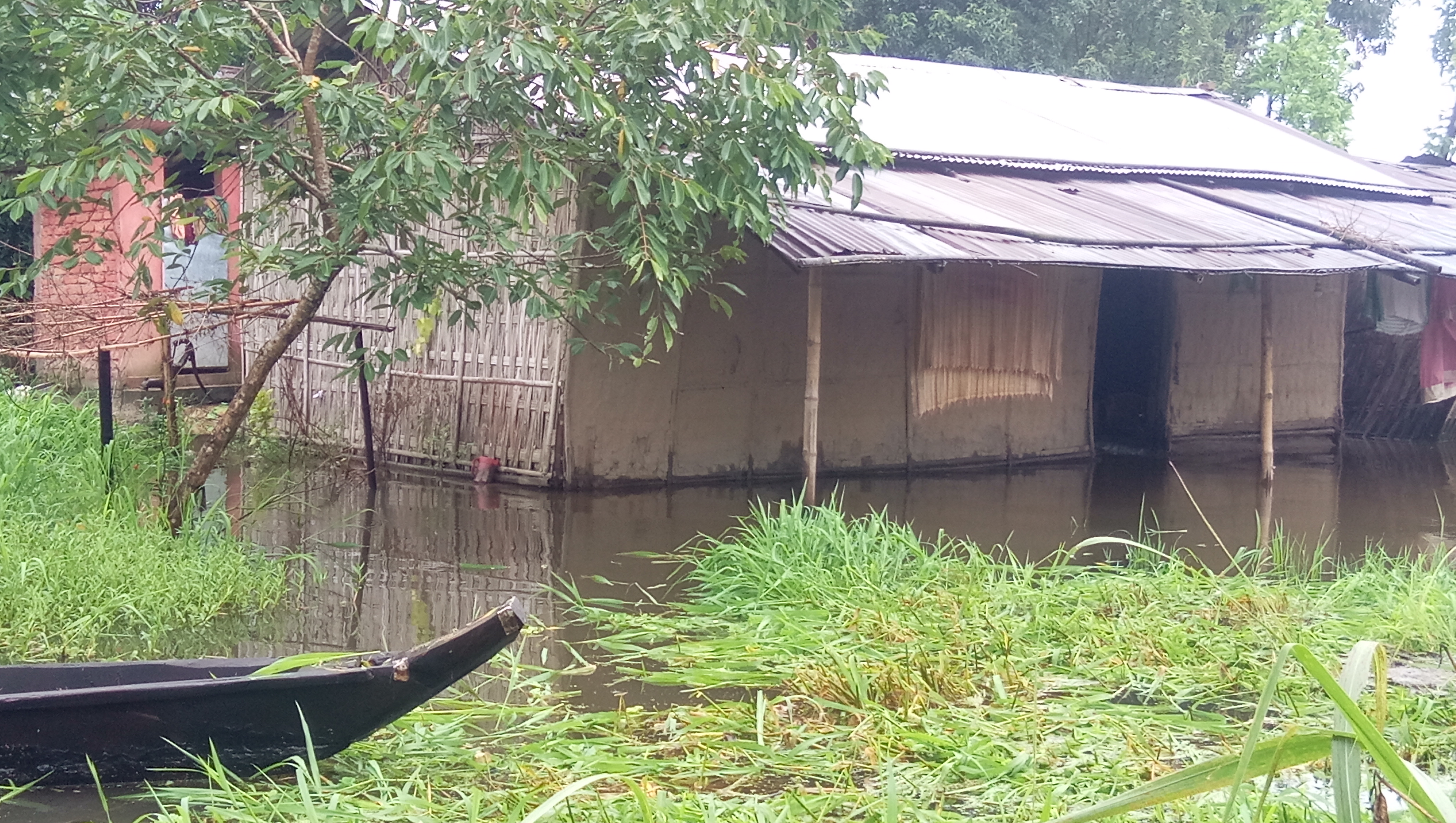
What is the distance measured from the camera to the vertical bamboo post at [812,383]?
8.17m

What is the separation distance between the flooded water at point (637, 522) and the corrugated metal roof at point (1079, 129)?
3.26 meters

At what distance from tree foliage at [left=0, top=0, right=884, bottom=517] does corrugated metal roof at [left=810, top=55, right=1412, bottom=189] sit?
4.71 m

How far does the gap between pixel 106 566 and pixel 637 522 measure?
11.8 feet

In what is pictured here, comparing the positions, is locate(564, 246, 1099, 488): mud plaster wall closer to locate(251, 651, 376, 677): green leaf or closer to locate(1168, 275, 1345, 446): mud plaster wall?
locate(1168, 275, 1345, 446): mud plaster wall

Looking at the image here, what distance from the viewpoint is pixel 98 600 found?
557 centimetres

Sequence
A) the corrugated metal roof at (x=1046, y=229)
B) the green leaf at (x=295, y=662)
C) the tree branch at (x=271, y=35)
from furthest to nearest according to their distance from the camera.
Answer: the corrugated metal roof at (x=1046, y=229) → the tree branch at (x=271, y=35) → the green leaf at (x=295, y=662)

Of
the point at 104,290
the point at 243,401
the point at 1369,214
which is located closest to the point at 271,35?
the point at 243,401

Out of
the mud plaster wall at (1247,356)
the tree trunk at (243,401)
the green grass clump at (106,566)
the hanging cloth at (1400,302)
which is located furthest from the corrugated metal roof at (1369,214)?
the green grass clump at (106,566)

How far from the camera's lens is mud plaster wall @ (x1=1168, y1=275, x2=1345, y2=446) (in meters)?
13.0

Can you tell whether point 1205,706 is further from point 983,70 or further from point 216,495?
point 983,70

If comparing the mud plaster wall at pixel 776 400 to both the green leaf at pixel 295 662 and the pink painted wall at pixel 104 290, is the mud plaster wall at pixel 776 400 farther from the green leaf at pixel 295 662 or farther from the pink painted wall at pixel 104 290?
the green leaf at pixel 295 662

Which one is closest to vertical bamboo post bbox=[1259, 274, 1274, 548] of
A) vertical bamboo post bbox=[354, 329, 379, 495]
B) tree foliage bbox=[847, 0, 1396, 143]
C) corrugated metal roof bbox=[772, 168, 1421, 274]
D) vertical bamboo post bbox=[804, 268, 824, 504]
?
corrugated metal roof bbox=[772, 168, 1421, 274]

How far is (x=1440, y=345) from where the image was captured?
1323 cm

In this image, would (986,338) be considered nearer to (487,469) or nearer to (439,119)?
(487,469)
